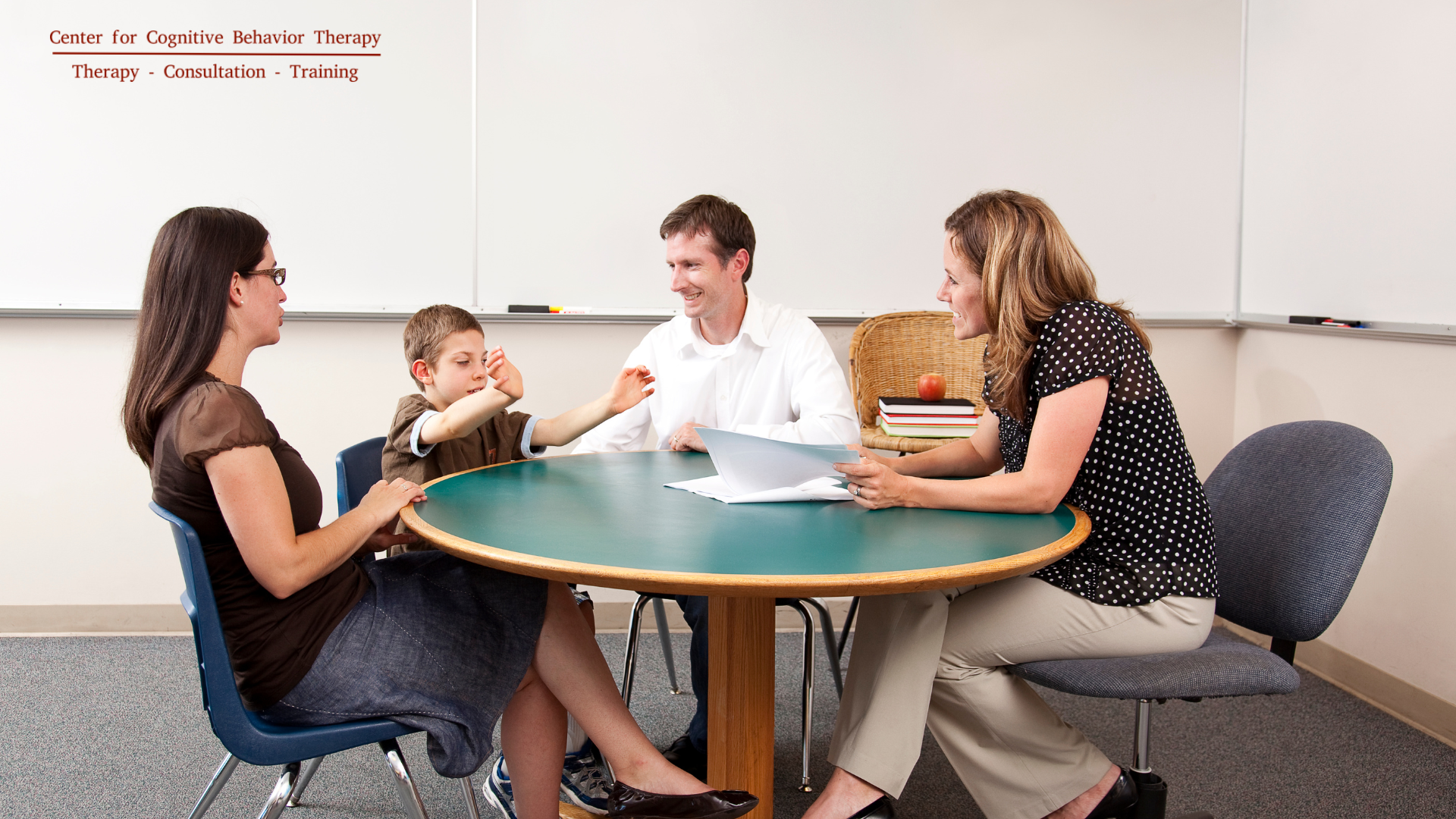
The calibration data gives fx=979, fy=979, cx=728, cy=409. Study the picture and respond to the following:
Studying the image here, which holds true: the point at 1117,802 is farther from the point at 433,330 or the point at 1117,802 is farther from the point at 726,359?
the point at 433,330

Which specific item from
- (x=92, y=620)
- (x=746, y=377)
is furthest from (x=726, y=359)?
(x=92, y=620)

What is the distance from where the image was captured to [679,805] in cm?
152

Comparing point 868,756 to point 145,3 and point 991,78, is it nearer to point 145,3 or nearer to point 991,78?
point 991,78

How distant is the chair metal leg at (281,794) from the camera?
1.52 metres

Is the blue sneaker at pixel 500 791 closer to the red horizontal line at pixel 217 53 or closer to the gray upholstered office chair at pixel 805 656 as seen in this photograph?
the gray upholstered office chair at pixel 805 656

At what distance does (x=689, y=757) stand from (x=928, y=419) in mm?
1187

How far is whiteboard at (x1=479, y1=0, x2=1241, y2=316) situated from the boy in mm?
984

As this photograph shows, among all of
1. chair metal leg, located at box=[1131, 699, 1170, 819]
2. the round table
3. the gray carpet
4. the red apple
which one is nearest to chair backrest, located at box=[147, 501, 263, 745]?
the round table

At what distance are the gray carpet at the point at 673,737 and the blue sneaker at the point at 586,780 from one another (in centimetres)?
30

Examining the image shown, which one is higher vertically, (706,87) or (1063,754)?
(706,87)

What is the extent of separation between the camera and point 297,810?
6.95 ft

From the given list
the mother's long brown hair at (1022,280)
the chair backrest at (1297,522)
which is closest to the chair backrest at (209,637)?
the mother's long brown hair at (1022,280)

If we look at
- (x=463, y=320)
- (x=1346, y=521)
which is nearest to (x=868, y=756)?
(x=1346, y=521)

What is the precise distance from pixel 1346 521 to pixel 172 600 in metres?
3.32
